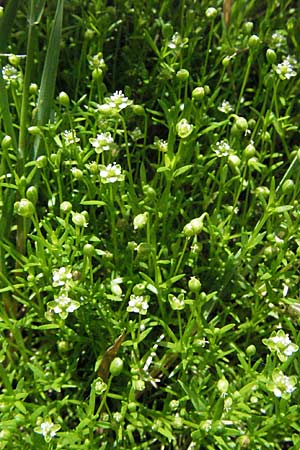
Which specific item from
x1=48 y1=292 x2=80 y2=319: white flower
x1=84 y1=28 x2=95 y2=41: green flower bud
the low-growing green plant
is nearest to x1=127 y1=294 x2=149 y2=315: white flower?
the low-growing green plant

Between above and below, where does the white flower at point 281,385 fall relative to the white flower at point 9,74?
below

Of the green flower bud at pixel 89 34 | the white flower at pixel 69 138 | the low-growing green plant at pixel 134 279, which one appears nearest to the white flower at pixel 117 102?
the low-growing green plant at pixel 134 279

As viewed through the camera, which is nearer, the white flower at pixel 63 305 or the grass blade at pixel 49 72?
the white flower at pixel 63 305

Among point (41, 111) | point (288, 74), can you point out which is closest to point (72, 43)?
point (41, 111)

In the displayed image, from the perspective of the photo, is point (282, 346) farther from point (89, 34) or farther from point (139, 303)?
point (89, 34)

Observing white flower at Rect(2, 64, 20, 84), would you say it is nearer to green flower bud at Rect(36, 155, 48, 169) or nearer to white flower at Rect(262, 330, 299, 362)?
green flower bud at Rect(36, 155, 48, 169)

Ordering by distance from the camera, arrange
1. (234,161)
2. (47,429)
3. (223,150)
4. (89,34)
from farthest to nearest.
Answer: (89,34) < (223,150) < (234,161) < (47,429)

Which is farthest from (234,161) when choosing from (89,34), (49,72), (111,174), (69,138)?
(89,34)

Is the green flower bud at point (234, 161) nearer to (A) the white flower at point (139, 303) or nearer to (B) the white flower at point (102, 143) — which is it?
(B) the white flower at point (102, 143)
